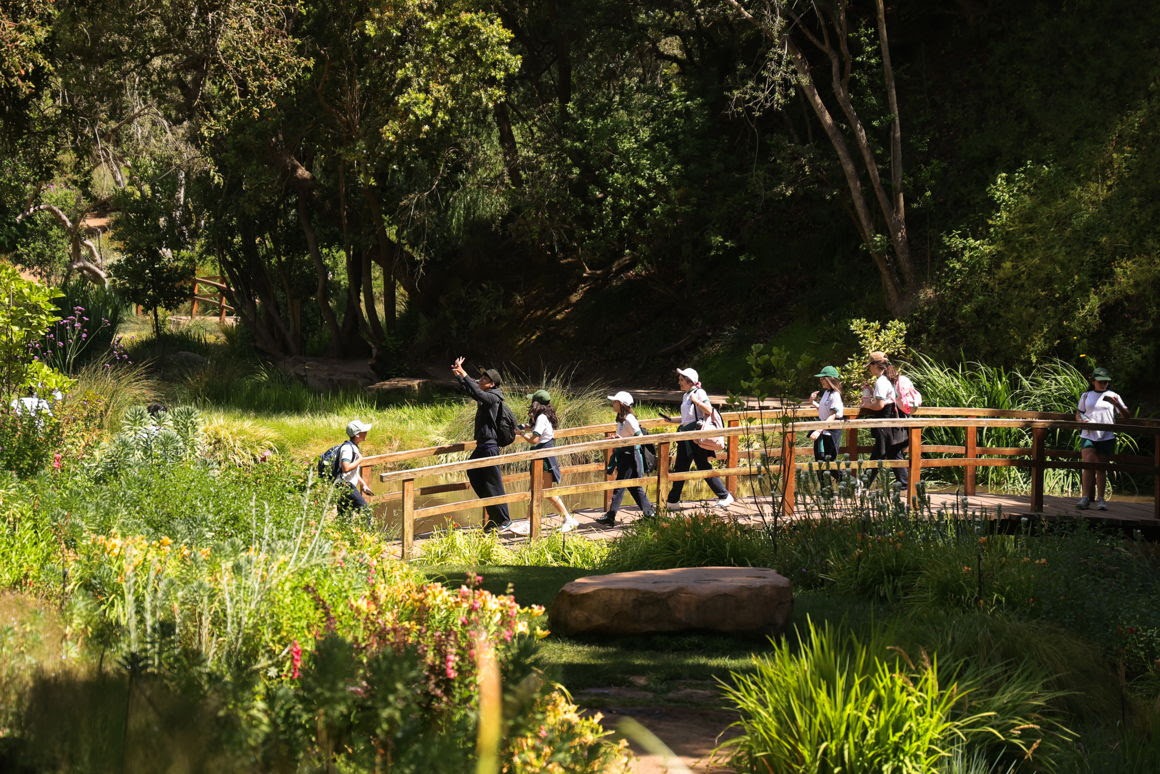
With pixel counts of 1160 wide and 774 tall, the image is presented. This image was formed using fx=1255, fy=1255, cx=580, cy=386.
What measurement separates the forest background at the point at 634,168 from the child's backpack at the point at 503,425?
858 cm

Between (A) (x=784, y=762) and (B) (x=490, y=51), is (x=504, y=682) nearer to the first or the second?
(A) (x=784, y=762)

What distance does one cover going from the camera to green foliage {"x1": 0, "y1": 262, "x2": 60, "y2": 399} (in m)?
9.12

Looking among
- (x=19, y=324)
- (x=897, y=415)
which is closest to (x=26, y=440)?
(x=19, y=324)

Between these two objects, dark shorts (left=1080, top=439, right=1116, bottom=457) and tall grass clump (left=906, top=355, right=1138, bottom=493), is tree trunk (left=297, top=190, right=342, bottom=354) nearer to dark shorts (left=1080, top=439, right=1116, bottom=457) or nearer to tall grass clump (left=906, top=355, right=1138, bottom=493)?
tall grass clump (left=906, top=355, right=1138, bottom=493)

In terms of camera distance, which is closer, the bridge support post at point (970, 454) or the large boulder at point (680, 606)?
the large boulder at point (680, 606)

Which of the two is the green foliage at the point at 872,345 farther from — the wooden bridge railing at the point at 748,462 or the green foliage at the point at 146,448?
the green foliage at the point at 146,448

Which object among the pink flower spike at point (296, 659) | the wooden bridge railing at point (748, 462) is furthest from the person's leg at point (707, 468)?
the pink flower spike at point (296, 659)

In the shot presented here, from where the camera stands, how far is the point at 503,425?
1305 cm

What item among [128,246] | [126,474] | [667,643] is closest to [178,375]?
[128,246]

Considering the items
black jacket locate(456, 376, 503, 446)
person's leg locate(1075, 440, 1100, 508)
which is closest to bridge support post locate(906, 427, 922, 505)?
person's leg locate(1075, 440, 1100, 508)

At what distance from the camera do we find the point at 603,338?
89.2 ft

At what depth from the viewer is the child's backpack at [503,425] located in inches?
512

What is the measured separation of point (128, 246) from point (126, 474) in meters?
20.2

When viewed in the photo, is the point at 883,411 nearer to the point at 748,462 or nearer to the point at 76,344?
the point at 748,462
